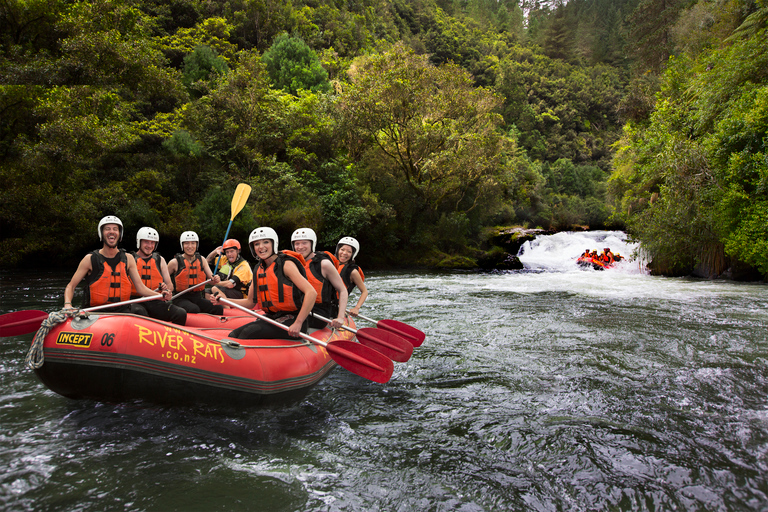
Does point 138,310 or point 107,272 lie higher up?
point 107,272

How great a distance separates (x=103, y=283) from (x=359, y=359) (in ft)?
8.78

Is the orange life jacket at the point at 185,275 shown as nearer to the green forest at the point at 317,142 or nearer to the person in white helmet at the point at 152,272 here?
the person in white helmet at the point at 152,272

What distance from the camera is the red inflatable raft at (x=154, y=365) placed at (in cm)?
314

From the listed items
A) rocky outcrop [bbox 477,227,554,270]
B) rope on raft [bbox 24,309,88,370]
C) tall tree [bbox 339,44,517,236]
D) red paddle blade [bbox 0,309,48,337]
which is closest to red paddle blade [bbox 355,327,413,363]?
rope on raft [bbox 24,309,88,370]

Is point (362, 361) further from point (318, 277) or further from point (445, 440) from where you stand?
point (318, 277)

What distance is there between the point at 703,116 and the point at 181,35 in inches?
1095

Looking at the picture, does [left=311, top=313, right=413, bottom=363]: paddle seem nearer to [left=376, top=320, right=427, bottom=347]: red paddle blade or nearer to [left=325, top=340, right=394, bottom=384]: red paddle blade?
[left=376, top=320, right=427, bottom=347]: red paddle blade

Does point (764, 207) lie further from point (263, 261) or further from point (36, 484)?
point (36, 484)

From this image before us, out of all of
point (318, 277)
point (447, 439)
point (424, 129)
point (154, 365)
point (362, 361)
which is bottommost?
point (447, 439)

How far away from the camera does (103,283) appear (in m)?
4.13

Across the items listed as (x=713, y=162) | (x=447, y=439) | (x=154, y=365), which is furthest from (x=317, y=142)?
(x=447, y=439)

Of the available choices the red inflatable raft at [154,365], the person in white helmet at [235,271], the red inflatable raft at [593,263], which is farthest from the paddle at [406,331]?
the red inflatable raft at [593,263]

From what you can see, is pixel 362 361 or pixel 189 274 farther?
pixel 189 274

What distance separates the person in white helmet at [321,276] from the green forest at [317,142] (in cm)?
1087
